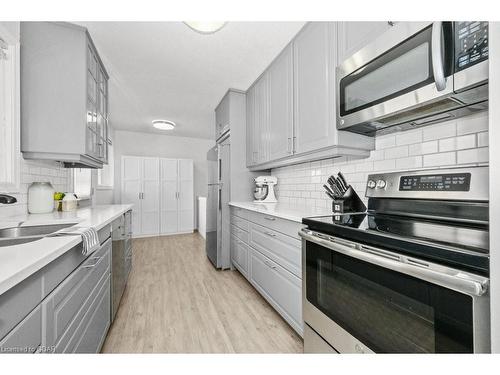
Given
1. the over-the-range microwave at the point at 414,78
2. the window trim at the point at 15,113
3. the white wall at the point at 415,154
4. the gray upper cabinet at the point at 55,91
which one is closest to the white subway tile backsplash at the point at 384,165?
the white wall at the point at 415,154

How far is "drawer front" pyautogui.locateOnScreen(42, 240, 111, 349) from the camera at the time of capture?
31.0 inches

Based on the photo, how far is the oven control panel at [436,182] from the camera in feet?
3.25

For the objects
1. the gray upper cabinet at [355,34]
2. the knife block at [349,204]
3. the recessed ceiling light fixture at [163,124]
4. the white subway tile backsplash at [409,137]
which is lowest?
the knife block at [349,204]

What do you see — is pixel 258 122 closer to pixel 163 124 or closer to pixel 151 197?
pixel 163 124

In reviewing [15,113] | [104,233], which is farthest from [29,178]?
[104,233]

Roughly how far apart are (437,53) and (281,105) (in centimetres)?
137

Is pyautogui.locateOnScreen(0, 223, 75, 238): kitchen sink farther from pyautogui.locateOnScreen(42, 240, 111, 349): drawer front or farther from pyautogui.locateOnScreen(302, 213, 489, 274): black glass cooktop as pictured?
pyautogui.locateOnScreen(302, 213, 489, 274): black glass cooktop

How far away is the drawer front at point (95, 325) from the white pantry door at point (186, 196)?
3.81 m

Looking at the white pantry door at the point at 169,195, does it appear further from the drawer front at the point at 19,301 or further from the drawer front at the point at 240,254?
the drawer front at the point at 19,301

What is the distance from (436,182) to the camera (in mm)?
1089

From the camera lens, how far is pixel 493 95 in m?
0.46

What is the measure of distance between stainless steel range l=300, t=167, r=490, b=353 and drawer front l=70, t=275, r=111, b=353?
1142mm

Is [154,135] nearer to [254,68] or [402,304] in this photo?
[254,68]
